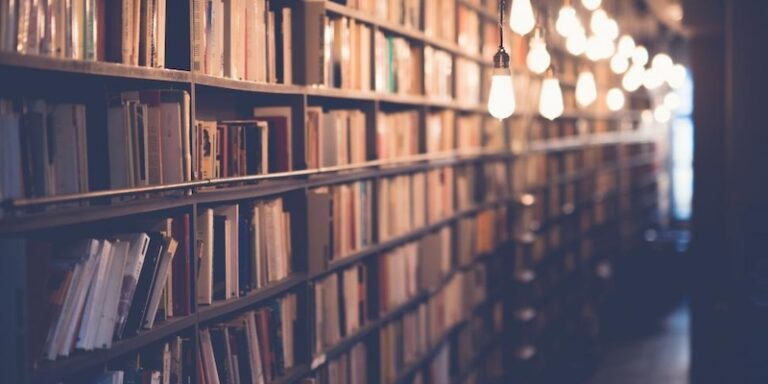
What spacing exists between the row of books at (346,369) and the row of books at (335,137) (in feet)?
2.55

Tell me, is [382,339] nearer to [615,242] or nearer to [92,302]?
[92,302]

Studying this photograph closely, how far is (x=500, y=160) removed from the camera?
6.54 metres

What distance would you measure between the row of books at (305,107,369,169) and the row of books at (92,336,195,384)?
106 cm

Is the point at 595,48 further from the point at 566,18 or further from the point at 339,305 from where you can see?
the point at 339,305

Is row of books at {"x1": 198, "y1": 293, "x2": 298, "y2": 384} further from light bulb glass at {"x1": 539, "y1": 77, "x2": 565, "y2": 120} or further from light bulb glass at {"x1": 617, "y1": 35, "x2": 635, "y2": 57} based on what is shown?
light bulb glass at {"x1": 617, "y1": 35, "x2": 635, "y2": 57}

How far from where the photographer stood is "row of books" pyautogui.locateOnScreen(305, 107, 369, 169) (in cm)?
346

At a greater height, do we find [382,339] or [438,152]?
[438,152]

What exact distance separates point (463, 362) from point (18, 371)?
Result: 4032mm

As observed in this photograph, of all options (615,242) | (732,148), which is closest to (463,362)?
(732,148)

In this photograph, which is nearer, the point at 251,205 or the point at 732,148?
the point at 251,205

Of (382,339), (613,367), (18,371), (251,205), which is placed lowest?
(613,367)

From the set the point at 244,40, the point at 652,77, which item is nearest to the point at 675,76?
the point at 652,77

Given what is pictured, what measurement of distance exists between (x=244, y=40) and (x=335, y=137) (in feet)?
2.75

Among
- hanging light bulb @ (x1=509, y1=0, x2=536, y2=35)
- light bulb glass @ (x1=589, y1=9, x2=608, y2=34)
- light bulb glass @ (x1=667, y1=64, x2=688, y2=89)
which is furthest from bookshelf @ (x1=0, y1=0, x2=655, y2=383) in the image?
light bulb glass @ (x1=667, y1=64, x2=688, y2=89)
